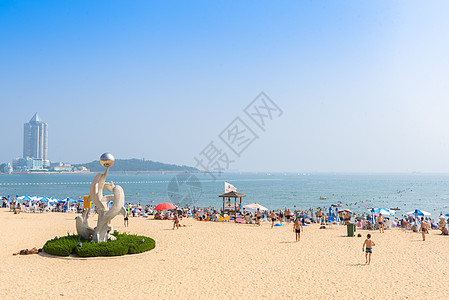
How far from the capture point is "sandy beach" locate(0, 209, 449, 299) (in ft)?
29.5

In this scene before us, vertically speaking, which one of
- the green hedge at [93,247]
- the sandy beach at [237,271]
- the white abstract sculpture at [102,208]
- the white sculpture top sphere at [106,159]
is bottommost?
the sandy beach at [237,271]

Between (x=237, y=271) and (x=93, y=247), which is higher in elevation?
(x=93, y=247)

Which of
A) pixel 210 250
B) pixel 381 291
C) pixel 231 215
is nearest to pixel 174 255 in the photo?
pixel 210 250

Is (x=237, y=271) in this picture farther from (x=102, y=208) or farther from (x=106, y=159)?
(x=106, y=159)

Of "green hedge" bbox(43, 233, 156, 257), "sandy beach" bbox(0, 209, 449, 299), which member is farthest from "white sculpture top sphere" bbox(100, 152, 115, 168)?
"sandy beach" bbox(0, 209, 449, 299)

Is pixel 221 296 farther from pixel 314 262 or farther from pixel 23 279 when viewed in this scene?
pixel 23 279

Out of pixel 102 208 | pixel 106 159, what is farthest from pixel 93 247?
pixel 106 159

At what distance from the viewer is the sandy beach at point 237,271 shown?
354 inches

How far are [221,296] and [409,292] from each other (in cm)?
520

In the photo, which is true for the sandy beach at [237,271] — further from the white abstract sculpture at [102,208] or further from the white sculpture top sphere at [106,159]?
the white sculpture top sphere at [106,159]

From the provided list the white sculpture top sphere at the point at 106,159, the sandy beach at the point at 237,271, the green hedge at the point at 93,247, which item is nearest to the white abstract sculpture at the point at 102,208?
the white sculpture top sphere at the point at 106,159

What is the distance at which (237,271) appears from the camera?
11047 millimetres

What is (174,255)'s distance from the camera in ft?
43.3

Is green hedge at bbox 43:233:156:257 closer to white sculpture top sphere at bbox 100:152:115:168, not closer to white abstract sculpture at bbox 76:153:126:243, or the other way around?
white abstract sculpture at bbox 76:153:126:243
